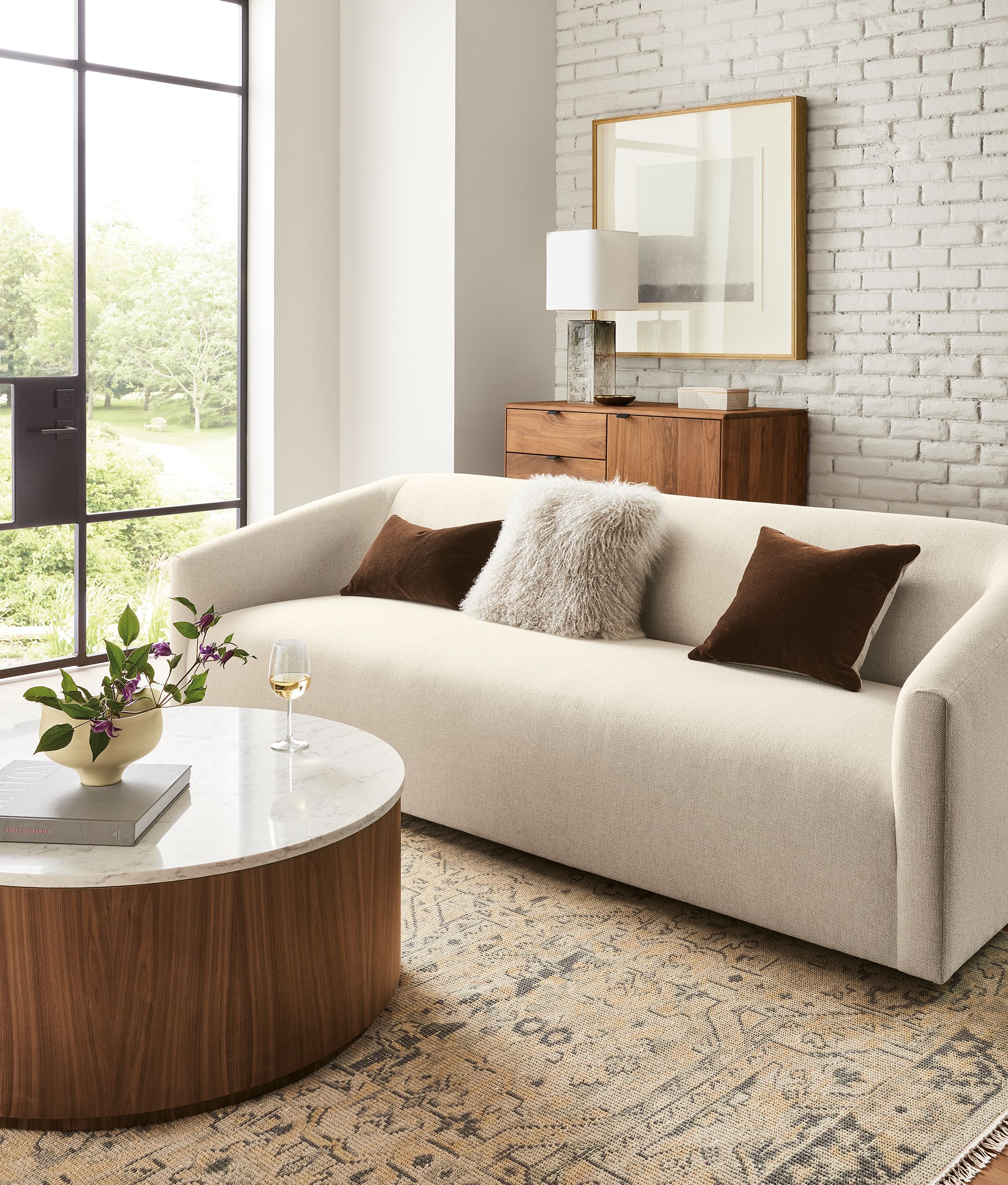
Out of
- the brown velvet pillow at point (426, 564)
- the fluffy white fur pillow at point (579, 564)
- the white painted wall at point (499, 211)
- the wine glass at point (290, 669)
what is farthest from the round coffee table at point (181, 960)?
the white painted wall at point (499, 211)

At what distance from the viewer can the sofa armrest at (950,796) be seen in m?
2.15

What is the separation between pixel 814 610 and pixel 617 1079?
1114 millimetres

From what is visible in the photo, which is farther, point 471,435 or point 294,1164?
point 471,435

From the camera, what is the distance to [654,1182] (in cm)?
175

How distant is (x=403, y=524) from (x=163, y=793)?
1851mm

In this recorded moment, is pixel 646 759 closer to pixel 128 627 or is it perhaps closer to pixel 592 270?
pixel 128 627

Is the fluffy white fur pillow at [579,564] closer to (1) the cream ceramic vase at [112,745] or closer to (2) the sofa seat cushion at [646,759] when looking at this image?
(2) the sofa seat cushion at [646,759]

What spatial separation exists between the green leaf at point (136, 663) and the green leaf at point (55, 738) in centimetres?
12

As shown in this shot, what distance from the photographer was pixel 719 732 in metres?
2.47

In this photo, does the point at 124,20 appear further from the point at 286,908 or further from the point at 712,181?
the point at 286,908

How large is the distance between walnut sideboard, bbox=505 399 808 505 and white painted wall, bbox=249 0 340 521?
3.53ft

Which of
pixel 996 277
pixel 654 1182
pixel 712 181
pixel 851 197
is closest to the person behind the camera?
pixel 654 1182

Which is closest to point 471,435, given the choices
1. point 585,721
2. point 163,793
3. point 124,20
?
point 124,20

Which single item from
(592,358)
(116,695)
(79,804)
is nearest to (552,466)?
(592,358)
